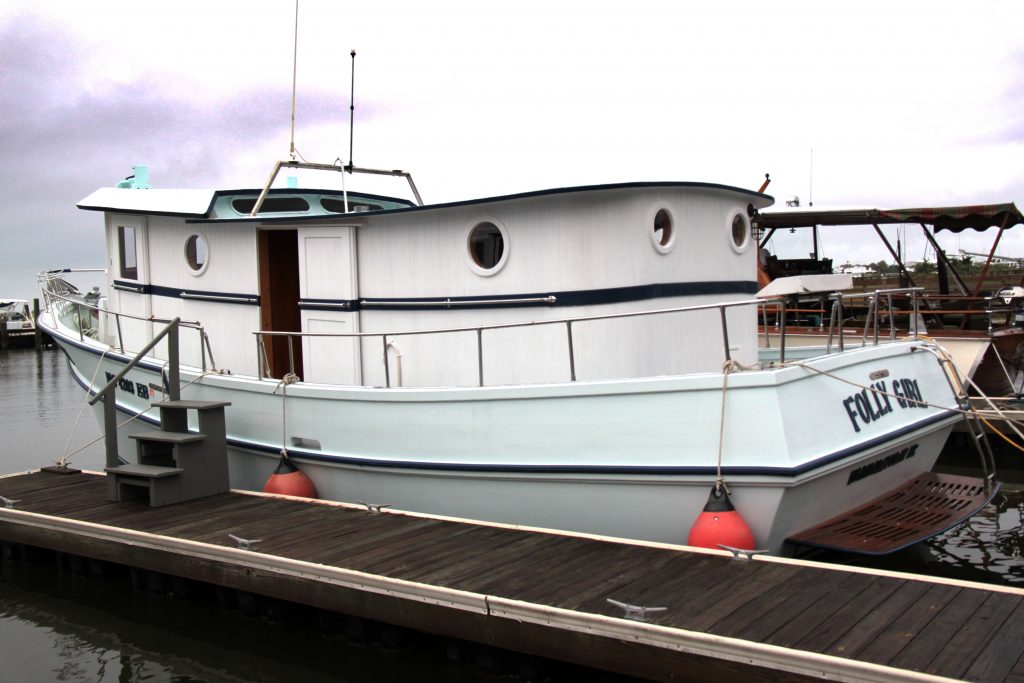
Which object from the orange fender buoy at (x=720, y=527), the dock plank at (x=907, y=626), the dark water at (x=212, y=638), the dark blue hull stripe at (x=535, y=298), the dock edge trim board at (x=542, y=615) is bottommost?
the dark water at (x=212, y=638)

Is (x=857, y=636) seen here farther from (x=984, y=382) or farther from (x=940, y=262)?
(x=940, y=262)

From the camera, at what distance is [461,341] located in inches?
321

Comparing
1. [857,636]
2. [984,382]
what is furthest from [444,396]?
[984,382]

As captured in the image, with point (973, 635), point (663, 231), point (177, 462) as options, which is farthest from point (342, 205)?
point (973, 635)

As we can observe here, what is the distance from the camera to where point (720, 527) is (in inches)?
241

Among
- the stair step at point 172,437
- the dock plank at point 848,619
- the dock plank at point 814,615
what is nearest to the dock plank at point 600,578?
the dock plank at point 814,615

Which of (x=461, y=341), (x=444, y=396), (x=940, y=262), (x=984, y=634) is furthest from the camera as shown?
(x=940, y=262)

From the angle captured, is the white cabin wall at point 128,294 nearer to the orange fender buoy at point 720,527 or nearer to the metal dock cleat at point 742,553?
the orange fender buoy at point 720,527

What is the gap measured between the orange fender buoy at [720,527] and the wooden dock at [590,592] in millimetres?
144

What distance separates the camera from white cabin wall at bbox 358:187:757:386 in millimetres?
7422

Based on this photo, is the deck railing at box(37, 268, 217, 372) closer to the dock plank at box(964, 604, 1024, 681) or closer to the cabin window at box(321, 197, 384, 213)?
the cabin window at box(321, 197, 384, 213)

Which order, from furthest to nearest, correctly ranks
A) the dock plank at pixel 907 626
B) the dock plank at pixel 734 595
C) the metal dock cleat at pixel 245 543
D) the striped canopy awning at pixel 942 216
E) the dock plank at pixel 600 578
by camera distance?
the striped canopy awning at pixel 942 216 → the metal dock cleat at pixel 245 543 → the dock plank at pixel 600 578 → the dock plank at pixel 734 595 → the dock plank at pixel 907 626

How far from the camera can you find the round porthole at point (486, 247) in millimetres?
7910

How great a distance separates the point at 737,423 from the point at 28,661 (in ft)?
18.8
